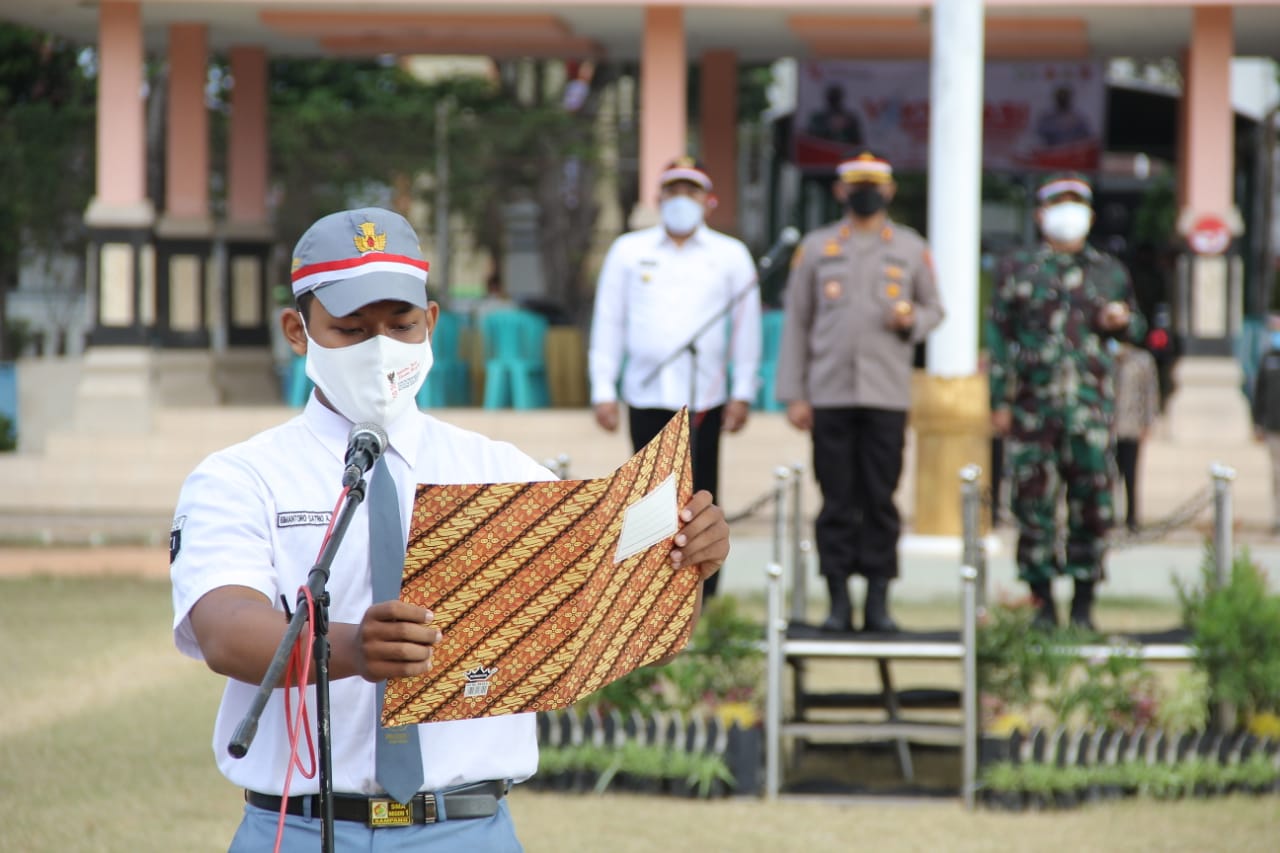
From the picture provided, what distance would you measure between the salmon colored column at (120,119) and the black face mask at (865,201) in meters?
11.0

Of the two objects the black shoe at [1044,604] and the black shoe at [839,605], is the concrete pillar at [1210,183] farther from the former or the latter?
the black shoe at [839,605]

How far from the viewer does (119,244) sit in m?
17.1

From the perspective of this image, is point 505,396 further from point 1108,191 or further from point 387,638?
point 387,638

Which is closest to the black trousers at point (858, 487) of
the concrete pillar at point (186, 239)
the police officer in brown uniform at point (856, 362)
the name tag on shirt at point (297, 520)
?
the police officer in brown uniform at point (856, 362)

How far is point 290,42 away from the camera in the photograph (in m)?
19.7

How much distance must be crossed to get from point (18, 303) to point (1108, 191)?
1498 cm

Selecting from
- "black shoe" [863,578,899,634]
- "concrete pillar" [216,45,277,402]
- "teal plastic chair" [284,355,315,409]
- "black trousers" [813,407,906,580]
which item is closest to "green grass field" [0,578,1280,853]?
"black shoe" [863,578,899,634]

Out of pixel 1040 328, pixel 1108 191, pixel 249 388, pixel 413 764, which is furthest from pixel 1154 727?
pixel 1108 191

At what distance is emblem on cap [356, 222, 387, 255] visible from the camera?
263cm

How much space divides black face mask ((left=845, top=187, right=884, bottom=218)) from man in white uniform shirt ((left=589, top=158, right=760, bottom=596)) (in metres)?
0.74

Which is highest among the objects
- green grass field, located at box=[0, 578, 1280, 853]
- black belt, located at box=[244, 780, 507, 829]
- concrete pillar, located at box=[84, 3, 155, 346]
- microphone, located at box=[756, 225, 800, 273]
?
concrete pillar, located at box=[84, 3, 155, 346]

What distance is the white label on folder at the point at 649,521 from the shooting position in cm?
266

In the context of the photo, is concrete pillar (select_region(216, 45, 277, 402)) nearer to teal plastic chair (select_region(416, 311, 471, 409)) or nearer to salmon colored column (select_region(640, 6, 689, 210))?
teal plastic chair (select_region(416, 311, 471, 409))

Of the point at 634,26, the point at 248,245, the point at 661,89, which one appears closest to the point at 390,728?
the point at 661,89
